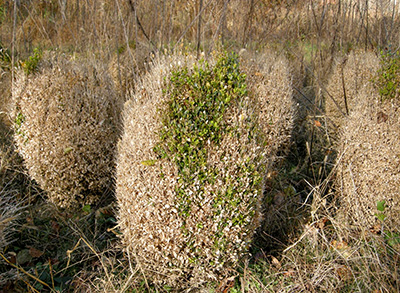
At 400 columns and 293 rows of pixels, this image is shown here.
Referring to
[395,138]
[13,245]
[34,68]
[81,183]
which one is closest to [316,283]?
[395,138]

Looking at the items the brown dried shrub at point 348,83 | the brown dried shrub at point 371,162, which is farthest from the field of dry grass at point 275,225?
the brown dried shrub at point 348,83

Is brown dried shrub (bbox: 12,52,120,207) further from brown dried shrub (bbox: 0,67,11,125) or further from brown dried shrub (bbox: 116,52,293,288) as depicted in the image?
brown dried shrub (bbox: 0,67,11,125)

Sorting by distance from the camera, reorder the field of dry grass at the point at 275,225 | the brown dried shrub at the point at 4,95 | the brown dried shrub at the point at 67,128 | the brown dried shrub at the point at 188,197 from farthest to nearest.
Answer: the brown dried shrub at the point at 4,95, the brown dried shrub at the point at 67,128, the field of dry grass at the point at 275,225, the brown dried shrub at the point at 188,197

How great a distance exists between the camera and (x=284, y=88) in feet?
12.4

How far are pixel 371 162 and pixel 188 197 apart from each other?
1.66 m

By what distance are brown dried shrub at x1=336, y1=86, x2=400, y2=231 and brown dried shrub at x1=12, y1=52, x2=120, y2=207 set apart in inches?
84.8

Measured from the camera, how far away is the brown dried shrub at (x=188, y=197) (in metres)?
2.01

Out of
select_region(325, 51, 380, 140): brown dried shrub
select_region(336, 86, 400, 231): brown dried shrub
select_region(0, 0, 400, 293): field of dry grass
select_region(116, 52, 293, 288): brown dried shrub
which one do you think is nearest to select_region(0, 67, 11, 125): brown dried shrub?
select_region(0, 0, 400, 293): field of dry grass

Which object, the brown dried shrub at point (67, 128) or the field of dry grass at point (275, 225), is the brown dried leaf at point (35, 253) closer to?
the field of dry grass at point (275, 225)

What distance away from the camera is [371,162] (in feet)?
8.91

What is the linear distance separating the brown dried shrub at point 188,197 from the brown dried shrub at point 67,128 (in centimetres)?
Result: 93

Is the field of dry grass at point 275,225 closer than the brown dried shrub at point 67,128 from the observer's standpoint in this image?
Yes

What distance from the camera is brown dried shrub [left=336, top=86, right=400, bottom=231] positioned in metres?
2.63

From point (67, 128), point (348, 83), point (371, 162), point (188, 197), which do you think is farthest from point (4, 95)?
point (348, 83)
